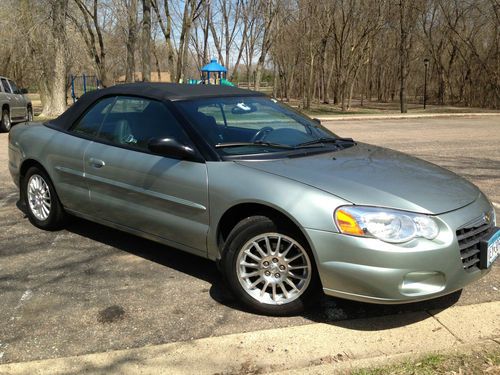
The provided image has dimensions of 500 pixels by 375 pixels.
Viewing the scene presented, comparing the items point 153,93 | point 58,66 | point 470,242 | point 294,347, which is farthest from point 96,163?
point 58,66

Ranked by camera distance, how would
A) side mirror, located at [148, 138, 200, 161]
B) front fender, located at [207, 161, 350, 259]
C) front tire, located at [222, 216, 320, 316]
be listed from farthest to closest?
side mirror, located at [148, 138, 200, 161]
front tire, located at [222, 216, 320, 316]
front fender, located at [207, 161, 350, 259]

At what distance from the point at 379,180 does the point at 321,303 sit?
3.15 ft

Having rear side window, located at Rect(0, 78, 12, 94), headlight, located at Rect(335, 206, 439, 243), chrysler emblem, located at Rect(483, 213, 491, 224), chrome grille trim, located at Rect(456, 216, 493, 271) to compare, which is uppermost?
rear side window, located at Rect(0, 78, 12, 94)

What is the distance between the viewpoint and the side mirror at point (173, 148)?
3.63 m

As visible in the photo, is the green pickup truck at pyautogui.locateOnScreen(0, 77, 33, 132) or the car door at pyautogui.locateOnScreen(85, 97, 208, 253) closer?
the car door at pyautogui.locateOnScreen(85, 97, 208, 253)

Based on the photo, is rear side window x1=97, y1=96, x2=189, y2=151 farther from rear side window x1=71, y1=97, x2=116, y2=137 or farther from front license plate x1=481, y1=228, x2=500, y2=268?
front license plate x1=481, y1=228, x2=500, y2=268

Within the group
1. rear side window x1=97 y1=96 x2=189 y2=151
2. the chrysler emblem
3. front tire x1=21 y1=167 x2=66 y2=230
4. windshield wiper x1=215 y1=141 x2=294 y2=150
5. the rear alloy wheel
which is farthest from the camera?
the rear alloy wheel

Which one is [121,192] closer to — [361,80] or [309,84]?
[309,84]

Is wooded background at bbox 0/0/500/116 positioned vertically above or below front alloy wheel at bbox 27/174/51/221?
above

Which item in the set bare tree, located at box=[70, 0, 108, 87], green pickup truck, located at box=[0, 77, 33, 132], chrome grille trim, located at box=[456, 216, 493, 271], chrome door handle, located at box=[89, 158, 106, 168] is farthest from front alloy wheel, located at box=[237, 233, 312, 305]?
bare tree, located at box=[70, 0, 108, 87]

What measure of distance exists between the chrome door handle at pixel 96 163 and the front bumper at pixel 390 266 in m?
2.03

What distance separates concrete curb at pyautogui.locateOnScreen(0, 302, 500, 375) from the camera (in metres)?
2.78

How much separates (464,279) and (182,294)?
192 cm

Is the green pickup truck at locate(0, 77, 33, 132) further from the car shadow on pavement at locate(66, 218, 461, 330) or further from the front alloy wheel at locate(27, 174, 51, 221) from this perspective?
the car shadow on pavement at locate(66, 218, 461, 330)
